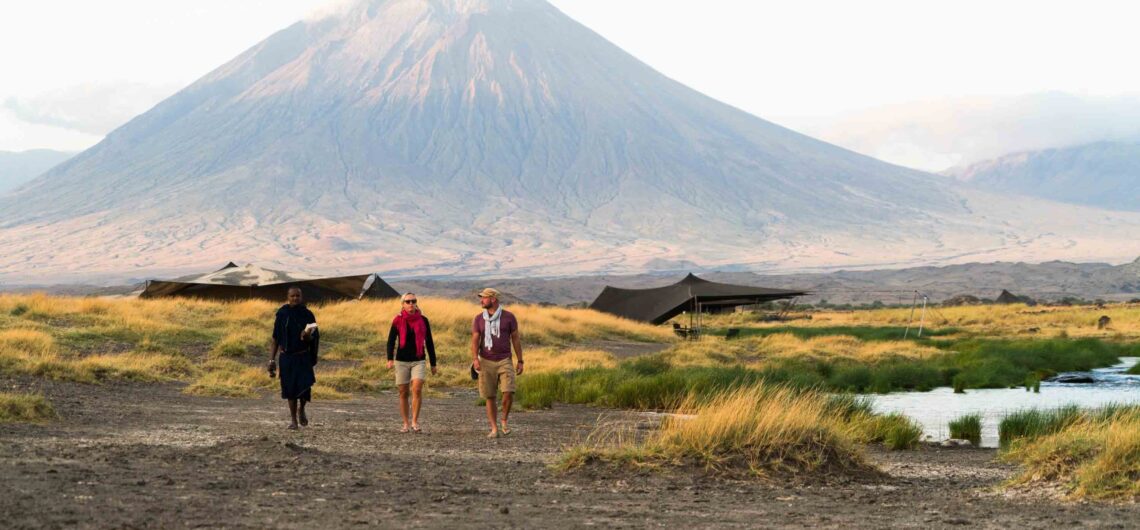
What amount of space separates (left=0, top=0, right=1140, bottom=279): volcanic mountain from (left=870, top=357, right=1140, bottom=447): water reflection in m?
110

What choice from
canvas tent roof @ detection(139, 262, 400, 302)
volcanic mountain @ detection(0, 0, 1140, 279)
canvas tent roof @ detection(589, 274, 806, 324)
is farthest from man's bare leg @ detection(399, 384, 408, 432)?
volcanic mountain @ detection(0, 0, 1140, 279)

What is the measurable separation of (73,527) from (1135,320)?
4696 cm

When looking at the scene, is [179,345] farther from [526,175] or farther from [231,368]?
[526,175]

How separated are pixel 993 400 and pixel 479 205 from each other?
144179 mm

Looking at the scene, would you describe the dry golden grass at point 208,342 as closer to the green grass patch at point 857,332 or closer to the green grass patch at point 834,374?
the green grass patch at point 834,374

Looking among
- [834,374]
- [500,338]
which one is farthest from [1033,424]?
[834,374]

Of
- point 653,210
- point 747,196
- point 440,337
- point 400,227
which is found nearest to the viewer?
point 440,337

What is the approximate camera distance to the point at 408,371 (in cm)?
1390

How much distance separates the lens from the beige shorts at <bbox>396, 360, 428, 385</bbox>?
45.4ft

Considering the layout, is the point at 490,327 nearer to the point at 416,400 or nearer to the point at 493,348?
the point at 493,348

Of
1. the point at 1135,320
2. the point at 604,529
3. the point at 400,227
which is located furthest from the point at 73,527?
the point at 400,227

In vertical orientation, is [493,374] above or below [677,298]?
below

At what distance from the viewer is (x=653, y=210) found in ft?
535

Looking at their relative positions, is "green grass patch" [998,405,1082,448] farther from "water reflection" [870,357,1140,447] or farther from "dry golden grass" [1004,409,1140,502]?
"dry golden grass" [1004,409,1140,502]
